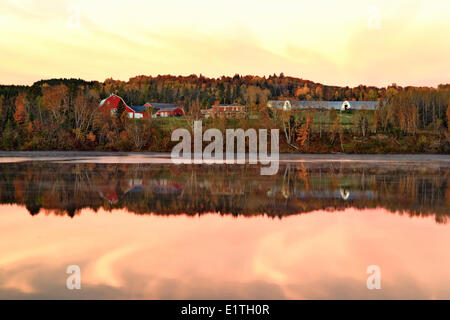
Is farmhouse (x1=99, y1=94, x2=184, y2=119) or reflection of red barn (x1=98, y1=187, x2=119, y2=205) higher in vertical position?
farmhouse (x1=99, y1=94, x2=184, y2=119)

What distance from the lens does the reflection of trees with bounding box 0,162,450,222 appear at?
2144 centimetres

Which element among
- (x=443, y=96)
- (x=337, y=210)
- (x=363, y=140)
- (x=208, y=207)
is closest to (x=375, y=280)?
(x=337, y=210)

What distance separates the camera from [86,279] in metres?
11.0

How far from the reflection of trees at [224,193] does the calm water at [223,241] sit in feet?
0.34

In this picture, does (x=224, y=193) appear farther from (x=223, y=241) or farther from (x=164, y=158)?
(x=164, y=158)

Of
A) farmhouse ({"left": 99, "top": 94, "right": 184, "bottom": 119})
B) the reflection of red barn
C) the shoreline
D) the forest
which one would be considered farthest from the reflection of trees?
farmhouse ({"left": 99, "top": 94, "right": 184, "bottom": 119})

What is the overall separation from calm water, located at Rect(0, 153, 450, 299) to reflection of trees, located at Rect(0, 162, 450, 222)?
104mm

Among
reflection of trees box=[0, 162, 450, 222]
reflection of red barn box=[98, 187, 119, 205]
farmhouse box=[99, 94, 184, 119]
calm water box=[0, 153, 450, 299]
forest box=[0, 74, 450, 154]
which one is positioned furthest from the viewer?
farmhouse box=[99, 94, 184, 119]

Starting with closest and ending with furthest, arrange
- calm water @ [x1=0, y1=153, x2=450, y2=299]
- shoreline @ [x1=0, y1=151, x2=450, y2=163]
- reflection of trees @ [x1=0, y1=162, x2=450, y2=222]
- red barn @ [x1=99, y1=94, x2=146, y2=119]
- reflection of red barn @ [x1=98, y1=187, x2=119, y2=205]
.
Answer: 1. calm water @ [x1=0, y1=153, x2=450, y2=299]
2. reflection of trees @ [x1=0, y1=162, x2=450, y2=222]
3. reflection of red barn @ [x1=98, y1=187, x2=119, y2=205]
4. shoreline @ [x1=0, y1=151, x2=450, y2=163]
5. red barn @ [x1=99, y1=94, x2=146, y2=119]

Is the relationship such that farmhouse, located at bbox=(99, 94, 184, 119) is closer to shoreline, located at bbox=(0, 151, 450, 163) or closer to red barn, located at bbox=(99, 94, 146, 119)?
red barn, located at bbox=(99, 94, 146, 119)

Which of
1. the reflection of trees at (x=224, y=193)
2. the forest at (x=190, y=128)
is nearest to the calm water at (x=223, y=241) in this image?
the reflection of trees at (x=224, y=193)

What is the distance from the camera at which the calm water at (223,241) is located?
10.6 meters
